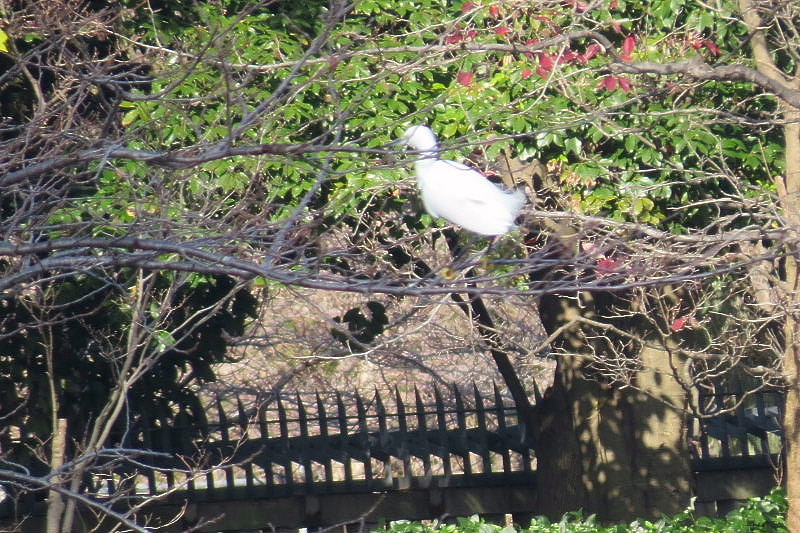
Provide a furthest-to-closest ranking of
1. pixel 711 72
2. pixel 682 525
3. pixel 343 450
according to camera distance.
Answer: pixel 343 450 → pixel 682 525 → pixel 711 72

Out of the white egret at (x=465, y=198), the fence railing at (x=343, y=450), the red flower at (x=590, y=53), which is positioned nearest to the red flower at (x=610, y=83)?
the red flower at (x=590, y=53)

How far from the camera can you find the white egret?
3.08 meters

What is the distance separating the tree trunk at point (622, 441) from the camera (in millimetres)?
6457

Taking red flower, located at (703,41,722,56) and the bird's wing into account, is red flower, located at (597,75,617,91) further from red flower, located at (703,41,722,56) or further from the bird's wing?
the bird's wing

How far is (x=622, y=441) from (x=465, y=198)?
3892 millimetres

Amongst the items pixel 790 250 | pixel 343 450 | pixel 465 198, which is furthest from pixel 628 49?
pixel 343 450

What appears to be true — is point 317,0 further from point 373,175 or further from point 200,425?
point 200,425

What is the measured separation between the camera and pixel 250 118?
2680 millimetres

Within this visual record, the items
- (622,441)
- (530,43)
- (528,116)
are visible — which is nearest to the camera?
(528,116)

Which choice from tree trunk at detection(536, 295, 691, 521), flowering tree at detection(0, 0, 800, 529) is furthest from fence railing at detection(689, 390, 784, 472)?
flowering tree at detection(0, 0, 800, 529)

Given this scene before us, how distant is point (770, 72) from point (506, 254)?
211 cm

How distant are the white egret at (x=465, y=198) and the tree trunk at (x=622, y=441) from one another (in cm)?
320

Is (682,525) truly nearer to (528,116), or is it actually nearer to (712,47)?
(528,116)

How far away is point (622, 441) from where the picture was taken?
6.62m
